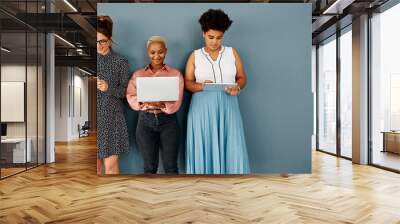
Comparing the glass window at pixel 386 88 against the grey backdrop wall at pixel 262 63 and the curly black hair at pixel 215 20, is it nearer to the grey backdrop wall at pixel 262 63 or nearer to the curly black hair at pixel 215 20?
the grey backdrop wall at pixel 262 63

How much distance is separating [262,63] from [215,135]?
48.8 inches

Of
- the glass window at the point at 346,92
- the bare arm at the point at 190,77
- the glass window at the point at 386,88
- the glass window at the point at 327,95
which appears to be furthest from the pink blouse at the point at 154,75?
the glass window at the point at 327,95

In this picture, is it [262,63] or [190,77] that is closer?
[190,77]

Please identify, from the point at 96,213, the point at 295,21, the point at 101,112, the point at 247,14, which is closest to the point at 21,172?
the point at 101,112

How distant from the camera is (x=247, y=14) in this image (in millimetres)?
5590

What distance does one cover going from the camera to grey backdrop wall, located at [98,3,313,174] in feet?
18.3

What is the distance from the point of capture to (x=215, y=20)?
5.30 metres

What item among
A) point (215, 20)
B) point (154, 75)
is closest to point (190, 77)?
point (154, 75)

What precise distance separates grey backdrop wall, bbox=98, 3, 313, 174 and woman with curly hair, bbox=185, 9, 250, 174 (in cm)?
22

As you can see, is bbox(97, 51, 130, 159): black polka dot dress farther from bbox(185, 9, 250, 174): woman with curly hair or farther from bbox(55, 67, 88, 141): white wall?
bbox(55, 67, 88, 141): white wall

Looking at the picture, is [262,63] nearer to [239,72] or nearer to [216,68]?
[239,72]

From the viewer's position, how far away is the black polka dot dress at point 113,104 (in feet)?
18.0

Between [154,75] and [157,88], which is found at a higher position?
[154,75]

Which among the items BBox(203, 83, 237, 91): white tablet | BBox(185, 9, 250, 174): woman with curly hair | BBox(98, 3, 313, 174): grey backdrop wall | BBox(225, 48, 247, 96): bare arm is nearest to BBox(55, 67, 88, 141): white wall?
BBox(98, 3, 313, 174): grey backdrop wall
